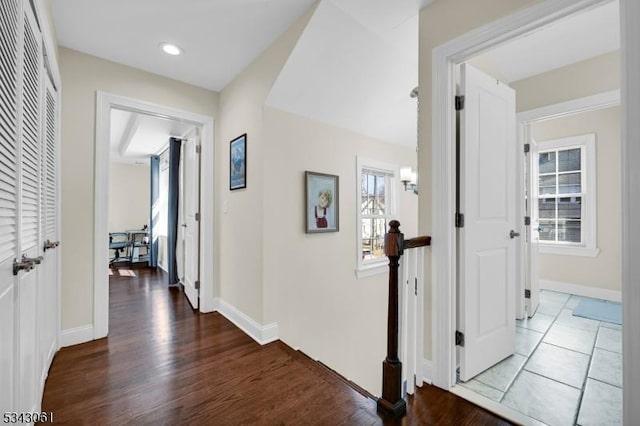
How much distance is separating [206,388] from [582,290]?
4.43m

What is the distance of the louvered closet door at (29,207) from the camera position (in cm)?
115

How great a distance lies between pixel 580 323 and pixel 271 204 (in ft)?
9.99

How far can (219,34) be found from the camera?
2.15 metres

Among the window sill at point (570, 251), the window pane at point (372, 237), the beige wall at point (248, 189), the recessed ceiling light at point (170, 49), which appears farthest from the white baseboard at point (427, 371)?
the window sill at point (570, 251)

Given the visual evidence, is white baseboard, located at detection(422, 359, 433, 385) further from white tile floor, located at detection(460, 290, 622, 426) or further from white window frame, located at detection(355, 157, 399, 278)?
white window frame, located at detection(355, 157, 399, 278)

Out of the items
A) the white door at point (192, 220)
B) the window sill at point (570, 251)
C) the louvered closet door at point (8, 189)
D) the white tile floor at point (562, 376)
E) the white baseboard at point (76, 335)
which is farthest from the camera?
the window sill at point (570, 251)

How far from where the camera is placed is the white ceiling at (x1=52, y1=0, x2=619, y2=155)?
1.90 metres

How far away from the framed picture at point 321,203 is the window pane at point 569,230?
324 centimetres

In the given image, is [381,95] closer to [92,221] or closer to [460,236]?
[460,236]

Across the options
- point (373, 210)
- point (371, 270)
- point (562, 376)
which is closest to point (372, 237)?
point (373, 210)

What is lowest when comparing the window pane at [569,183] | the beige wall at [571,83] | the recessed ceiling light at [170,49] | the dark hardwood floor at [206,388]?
the dark hardwood floor at [206,388]

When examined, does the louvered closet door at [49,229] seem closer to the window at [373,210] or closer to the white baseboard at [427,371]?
the white baseboard at [427,371]

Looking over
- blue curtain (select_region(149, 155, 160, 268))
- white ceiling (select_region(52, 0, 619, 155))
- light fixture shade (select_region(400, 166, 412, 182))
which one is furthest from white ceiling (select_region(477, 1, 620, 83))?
blue curtain (select_region(149, 155, 160, 268))

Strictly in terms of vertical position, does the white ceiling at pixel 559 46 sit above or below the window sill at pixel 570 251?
above
